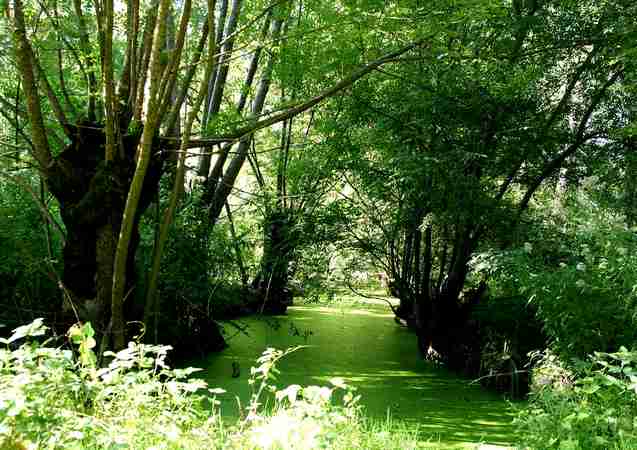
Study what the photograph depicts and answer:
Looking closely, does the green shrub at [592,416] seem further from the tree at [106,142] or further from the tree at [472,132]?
the tree at [472,132]

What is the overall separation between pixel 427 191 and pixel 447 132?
79 cm

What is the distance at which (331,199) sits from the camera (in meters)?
8.96

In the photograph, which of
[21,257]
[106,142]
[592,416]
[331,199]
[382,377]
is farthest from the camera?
[331,199]

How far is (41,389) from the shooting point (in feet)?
6.52

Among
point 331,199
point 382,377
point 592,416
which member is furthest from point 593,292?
point 331,199

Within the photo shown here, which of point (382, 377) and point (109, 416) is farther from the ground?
point (109, 416)

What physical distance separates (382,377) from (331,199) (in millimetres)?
3049

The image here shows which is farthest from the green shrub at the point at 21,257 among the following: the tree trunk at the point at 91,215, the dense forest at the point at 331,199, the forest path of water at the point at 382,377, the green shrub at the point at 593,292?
the green shrub at the point at 593,292

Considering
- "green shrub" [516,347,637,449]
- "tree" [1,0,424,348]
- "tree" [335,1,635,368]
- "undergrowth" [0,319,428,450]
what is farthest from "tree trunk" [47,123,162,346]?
"tree" [335,1,635,368]

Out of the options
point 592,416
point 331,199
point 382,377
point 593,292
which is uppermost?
point 331,199

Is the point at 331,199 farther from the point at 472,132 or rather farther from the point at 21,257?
the point at 21,257

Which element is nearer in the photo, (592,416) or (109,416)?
(109,416)

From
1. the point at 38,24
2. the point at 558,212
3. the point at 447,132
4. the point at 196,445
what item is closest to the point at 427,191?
the point at 447,132

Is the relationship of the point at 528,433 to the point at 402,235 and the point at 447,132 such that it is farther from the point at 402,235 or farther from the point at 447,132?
the point at 402,235
